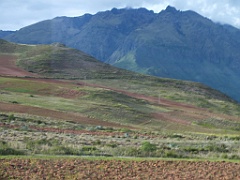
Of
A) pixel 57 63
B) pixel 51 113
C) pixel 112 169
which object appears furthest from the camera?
pixel 57 63

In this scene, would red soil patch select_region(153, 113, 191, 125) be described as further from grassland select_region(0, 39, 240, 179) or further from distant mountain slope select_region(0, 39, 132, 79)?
distant mountain slope select_region(0, 39, 132, 79)

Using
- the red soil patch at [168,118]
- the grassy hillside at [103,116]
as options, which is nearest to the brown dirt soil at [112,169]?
the grassy hillside at [103,116]

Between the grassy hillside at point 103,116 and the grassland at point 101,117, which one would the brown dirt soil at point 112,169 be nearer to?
the grassland at point 101,117

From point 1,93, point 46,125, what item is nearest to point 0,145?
point 46,125

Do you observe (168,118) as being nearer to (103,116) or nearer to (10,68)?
(103,116)

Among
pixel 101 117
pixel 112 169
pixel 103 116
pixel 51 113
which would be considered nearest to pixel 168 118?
pixel 103 116

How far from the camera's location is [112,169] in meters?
19.5

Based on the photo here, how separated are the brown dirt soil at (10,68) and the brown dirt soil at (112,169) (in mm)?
82388

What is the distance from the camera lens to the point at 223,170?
20.1m

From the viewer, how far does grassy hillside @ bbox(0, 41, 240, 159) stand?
2783 centimetres

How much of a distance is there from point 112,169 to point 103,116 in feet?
134

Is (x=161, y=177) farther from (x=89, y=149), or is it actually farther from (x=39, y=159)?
(x=89, y=149)

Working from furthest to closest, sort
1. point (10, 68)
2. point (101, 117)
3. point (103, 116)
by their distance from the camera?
point (10, 68) < point (103, 116) < point (101, 117)

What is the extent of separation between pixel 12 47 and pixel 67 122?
114 m
